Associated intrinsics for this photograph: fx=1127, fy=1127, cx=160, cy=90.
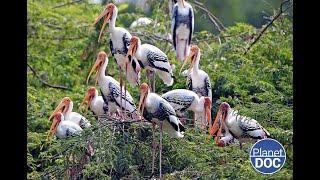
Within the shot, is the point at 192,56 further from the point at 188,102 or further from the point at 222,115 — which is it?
the point at 222,115

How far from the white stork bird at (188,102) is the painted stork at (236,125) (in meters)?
0.06

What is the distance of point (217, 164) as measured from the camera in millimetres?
3848

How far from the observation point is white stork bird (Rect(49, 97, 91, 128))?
4187mm

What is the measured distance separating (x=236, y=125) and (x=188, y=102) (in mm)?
219

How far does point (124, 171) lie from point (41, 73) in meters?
1.74

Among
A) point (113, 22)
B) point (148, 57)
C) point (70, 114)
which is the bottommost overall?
point (70, 114)

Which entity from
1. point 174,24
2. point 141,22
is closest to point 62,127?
point 174,24

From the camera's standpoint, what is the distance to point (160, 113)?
3.95m

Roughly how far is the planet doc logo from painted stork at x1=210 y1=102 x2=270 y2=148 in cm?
16

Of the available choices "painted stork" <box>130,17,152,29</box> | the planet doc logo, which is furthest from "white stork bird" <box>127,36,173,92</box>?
"painted stork" <box>130,17,152,29</box>

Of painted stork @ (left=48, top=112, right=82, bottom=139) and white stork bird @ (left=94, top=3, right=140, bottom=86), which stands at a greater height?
white stork bird @ (left=94, top=3, right=140, bottom=86)

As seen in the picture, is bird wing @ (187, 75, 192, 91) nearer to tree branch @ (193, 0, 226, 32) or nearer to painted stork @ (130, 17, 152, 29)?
tree branch @ (193, 0, 226, 32)
